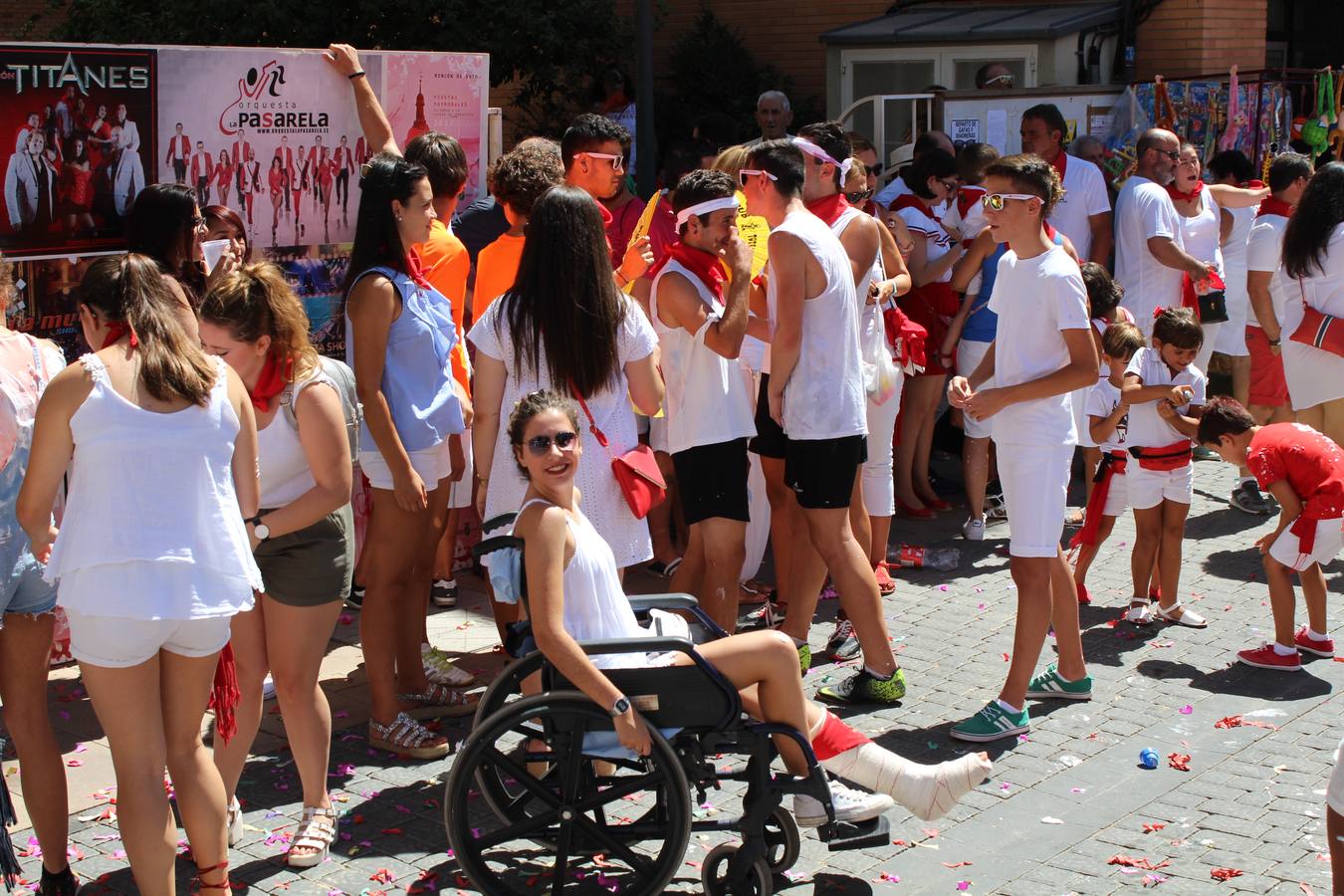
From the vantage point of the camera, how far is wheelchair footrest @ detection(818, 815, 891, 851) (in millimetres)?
4623

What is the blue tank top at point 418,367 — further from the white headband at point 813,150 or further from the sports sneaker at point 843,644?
the sports sneaker at point 843,644

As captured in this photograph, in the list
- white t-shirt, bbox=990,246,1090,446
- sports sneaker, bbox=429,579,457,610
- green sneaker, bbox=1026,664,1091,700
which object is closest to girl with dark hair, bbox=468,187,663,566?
Result: white t-shirt, bbox=990,246,1090,446

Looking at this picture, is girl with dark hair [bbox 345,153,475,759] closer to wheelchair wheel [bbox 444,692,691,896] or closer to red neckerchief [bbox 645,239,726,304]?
red neckerchief [bbox 645,239,726,304]

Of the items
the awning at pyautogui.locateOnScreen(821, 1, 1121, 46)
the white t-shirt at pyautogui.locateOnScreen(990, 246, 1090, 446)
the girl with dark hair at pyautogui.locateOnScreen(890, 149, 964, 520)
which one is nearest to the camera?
the white t-shirt at pyautogui.locateOnScreen(990, 246, 1090, 446)

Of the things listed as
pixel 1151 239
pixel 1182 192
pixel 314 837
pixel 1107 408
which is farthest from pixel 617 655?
pixel 1182 192

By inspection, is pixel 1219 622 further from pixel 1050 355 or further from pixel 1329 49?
pixel 1329 49

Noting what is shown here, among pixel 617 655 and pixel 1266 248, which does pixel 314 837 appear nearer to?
pixel 617 655

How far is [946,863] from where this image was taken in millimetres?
4680

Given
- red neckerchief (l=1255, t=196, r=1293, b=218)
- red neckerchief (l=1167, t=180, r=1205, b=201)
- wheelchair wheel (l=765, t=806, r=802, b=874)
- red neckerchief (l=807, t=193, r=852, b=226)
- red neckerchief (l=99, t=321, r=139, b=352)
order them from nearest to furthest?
red neckerchief (l=99, t=321, r=139, b=352), wheelchair wheel (l=765, t=806, r=802, b=874), red neckerchief (l=807, t=193, r=852, b=226), red neckerchief (l=1255, t=196, r=1293, b=218), red neckerchief (l=1167, t=180, r=1205, b=201)

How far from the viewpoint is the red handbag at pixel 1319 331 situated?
767 centimetres

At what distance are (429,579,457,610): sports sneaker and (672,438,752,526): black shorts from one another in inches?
72.2

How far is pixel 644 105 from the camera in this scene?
10.6 meters

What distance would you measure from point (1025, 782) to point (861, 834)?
93cm

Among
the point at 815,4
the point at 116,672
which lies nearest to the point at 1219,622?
the point at 116,672
